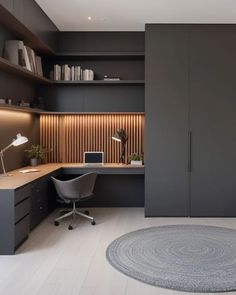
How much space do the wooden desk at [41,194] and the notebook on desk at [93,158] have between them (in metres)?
0.17

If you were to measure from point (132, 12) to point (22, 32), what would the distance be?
5.09 feet

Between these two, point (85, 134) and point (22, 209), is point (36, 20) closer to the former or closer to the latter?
point (85, 134)

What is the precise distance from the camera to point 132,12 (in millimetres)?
4773

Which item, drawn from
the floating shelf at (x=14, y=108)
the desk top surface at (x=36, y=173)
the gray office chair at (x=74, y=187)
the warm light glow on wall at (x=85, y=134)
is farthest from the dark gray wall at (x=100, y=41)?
the gray office chair at (x=74, y=187)

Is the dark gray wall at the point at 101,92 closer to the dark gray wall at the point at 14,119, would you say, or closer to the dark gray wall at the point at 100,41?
the dark gray wall at the point at 100,41

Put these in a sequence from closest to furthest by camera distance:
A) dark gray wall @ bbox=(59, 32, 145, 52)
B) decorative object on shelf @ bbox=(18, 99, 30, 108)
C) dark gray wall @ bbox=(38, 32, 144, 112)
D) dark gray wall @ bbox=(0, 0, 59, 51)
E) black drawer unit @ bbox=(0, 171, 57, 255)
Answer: black drawer unit @ bbox=(0, 171, 57, 255) → dark gray wall @ bbox=(0, 0, 59, 51) → decorative object on shelf @ bbox=(18, 99, 30, 108) → dark gray wall @ bbox=(59, 32, 145, 52) → dark gray wall @ bbox=(38, 32, 144, 112)

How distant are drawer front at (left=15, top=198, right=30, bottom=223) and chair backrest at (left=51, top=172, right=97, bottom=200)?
0.65 meters

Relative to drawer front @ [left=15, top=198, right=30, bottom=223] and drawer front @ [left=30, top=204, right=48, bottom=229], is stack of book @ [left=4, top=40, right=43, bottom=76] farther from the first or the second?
drawer front @ [left=30, top=204, right=48, bottom=229]

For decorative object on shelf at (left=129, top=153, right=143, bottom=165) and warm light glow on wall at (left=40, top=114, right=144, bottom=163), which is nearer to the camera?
decorative object on shelf at (left=129, top=153, right=143, bottom=165)

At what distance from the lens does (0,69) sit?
4367 millimetres

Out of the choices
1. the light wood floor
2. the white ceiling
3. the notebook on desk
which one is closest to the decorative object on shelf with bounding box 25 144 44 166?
the notebook on desk

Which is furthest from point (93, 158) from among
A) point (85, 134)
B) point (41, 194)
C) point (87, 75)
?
point (87, 75)

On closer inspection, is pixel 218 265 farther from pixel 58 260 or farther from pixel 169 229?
pixel 58 260

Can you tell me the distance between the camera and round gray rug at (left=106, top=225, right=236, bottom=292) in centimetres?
295
